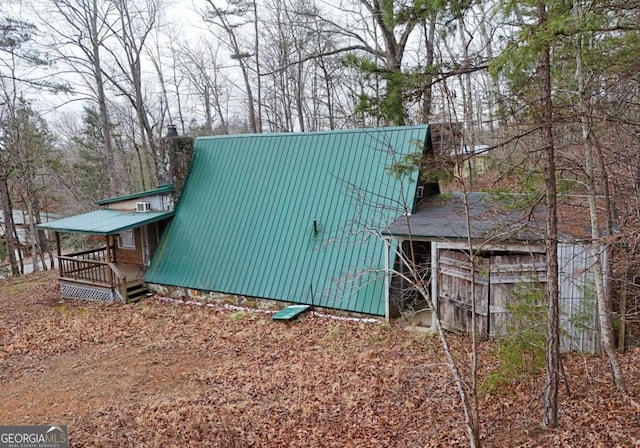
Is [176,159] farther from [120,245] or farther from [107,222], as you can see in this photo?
[120,245]

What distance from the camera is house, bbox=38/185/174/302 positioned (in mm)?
12727

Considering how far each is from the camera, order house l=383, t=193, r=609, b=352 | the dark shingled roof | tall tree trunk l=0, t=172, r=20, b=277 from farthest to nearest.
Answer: tall tree trunk l=0, t=172, r=20, b=277 < house l=383, t=193, r=609, b=352 < the dark shingled roof

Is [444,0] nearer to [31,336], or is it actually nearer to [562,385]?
[562,385]

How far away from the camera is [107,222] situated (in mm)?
12867

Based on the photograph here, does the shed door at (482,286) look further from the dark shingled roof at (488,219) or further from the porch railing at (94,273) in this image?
the porch railing at (94,273)

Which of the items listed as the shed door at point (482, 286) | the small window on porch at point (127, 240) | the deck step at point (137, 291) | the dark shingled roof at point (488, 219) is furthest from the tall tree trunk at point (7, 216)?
the shed door at point (482, 286)

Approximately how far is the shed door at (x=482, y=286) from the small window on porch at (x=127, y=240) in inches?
380

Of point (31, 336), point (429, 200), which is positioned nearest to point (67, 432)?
point (31, 336)

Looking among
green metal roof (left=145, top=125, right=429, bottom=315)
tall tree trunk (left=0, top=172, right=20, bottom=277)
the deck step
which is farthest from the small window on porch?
tall tree trunk (left=0, top=172, right=20, bottom=277)

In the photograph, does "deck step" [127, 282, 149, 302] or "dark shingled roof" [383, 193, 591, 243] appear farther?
"deck step" [127, 282, 149, 302]

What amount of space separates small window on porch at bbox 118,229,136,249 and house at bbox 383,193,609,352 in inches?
341

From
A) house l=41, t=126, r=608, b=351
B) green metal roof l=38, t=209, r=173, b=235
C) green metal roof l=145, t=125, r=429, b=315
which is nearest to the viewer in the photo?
house l=41, t=126, r=608, b=351

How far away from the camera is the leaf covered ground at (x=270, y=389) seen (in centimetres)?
565

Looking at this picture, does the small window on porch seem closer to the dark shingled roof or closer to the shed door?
the dark shingled roof
